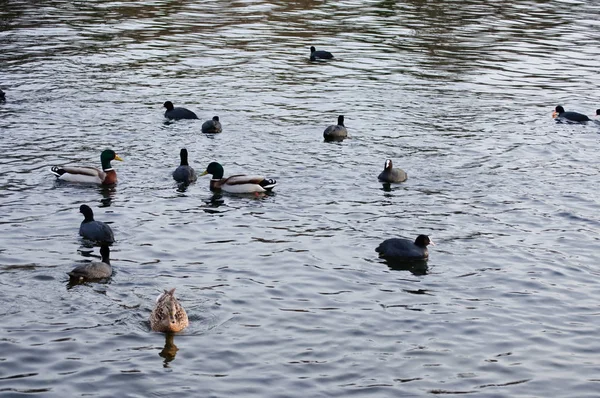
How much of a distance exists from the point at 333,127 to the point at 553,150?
6.60 m

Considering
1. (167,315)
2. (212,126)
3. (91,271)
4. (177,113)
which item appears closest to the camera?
(167,315)

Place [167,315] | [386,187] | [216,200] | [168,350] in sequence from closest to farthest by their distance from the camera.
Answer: [168,350], [167,315], [216,200], [386,187]

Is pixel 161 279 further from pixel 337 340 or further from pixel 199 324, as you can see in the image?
pixel 337 340

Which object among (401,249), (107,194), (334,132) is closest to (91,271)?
(401,249)

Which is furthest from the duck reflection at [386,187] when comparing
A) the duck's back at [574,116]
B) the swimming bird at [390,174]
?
the duck's back at [574,116]

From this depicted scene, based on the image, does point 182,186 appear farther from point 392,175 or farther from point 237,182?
point 392,175

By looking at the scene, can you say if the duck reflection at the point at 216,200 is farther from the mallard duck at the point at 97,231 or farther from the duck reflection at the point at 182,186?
the mallard duck at the point at 97,231

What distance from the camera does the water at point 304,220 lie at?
17344 mm

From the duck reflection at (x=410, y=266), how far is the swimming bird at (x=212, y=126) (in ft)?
38.2

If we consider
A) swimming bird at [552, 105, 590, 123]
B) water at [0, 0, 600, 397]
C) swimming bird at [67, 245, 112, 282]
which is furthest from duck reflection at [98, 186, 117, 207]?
swimming bird at [552, 105, 590, 123]

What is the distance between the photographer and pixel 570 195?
2711 centimetres

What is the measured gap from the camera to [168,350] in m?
17.6

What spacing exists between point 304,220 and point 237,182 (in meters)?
2.87

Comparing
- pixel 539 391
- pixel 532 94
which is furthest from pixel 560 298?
pixel 532 94
